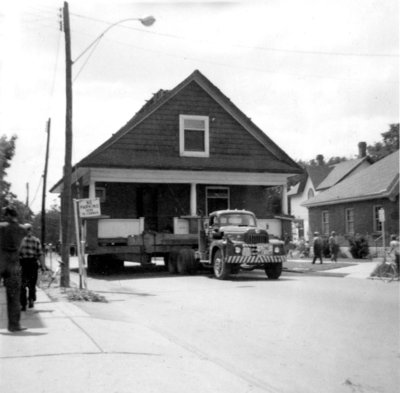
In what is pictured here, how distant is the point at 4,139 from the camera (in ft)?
89.7

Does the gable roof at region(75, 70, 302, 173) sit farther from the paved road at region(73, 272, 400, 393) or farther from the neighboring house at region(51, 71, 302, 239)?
the paved road at region(73, 272, 400, 393)

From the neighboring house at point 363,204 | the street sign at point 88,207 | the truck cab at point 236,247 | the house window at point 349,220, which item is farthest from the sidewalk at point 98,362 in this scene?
the house window at point 349,220

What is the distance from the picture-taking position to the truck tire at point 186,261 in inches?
777

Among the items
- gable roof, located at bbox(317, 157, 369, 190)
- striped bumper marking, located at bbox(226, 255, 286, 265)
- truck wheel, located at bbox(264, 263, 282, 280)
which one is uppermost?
gable roof, located at bbox(317, 157, 369, 190)

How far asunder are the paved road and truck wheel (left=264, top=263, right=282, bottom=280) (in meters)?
1.86

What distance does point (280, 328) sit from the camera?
29.2 ft

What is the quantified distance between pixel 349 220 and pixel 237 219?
55.8 ft

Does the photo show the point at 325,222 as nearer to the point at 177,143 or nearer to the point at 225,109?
the point at 225,109

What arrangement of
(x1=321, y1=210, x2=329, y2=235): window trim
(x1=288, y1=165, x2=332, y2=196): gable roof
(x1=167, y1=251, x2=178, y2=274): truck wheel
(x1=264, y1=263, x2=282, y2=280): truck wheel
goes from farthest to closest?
(x1=288, y1=165, x2=332, y2=196): gable roof, (x1=321, y1=210, x2=329, y2=235): window trim, (x1=167, y1=251, x2=178, y2=274): truck wheel, (x1=264, y1=263, x2=282, y2=280): truck wheel

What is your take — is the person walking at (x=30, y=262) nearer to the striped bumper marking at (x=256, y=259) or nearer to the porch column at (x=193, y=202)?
the striped bumper marking at (x=256, y=259)

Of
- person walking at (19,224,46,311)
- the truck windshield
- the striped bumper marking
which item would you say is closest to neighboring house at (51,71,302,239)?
the truck windshield

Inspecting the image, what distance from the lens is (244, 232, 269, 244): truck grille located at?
17.5 meters

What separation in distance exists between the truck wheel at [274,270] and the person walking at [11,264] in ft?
35.8

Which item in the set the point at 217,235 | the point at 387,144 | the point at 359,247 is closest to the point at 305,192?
the point at 387,144
